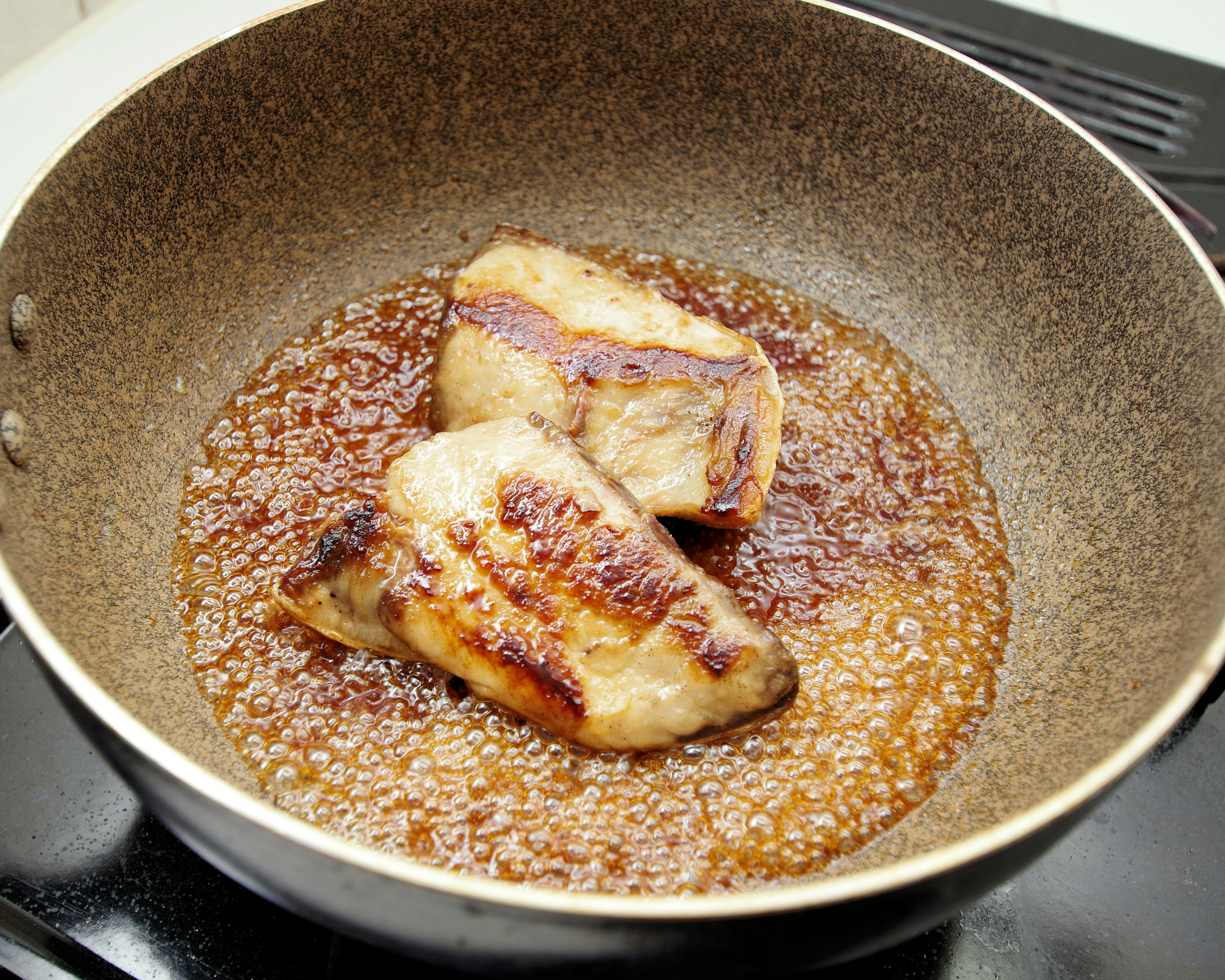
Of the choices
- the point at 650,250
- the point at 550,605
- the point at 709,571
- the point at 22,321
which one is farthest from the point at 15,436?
the point at 650,250

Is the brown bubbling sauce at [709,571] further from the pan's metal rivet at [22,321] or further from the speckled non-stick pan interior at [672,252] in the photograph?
the pan's metal rivet at [22,321]

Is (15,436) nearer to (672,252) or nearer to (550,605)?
(550,605)

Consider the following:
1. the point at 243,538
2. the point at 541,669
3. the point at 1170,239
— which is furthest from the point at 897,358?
the point at 243,538

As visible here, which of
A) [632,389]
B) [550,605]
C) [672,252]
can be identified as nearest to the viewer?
[550,605]

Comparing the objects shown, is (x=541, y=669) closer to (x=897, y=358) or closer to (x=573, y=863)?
(x=573, y=863)

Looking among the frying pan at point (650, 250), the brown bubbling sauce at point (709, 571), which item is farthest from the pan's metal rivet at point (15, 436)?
the brown bubbling sauce at point (709, 571)

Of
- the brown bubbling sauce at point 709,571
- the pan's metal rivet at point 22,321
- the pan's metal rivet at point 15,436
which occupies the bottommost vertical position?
the brown bubbling sauce at point 709,571
